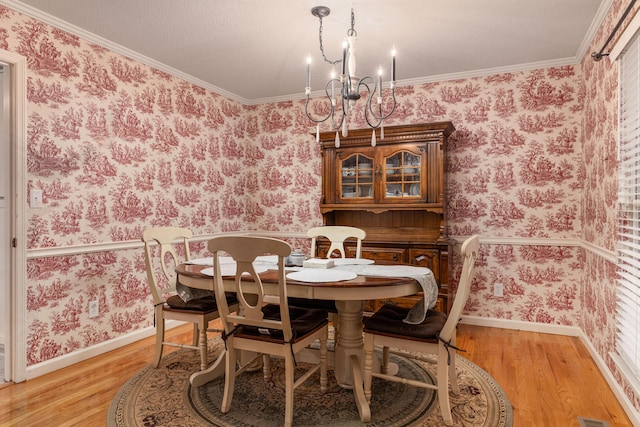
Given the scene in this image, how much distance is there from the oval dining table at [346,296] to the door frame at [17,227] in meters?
1.06

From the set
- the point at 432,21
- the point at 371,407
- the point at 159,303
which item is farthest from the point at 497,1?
the point at 159,303

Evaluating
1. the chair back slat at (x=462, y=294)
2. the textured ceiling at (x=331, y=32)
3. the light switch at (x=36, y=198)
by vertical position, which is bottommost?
the chair back slat at (x=462, y=294)

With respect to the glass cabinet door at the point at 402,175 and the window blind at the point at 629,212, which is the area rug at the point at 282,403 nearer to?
the window blind at the point at 629,212

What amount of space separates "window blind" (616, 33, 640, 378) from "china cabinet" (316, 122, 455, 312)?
1.38 meters

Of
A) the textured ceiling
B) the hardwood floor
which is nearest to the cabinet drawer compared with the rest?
the hardwood floor

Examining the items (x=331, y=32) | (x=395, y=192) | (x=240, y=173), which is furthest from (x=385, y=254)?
(x=240, y=173)

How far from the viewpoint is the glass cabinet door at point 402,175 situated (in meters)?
3.82

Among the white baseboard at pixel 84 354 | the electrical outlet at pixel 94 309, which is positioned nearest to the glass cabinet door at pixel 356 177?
the white baseboard at pixel 84 354

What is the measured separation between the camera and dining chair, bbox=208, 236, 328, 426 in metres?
2.01

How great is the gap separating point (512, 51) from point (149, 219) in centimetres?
343

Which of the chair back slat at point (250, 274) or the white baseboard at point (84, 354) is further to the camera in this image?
the white baseboard at point (84, 354)

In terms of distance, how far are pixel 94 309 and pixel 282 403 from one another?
5.74 ft

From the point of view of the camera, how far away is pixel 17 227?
8.71ft

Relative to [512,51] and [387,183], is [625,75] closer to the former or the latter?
[512,51]
